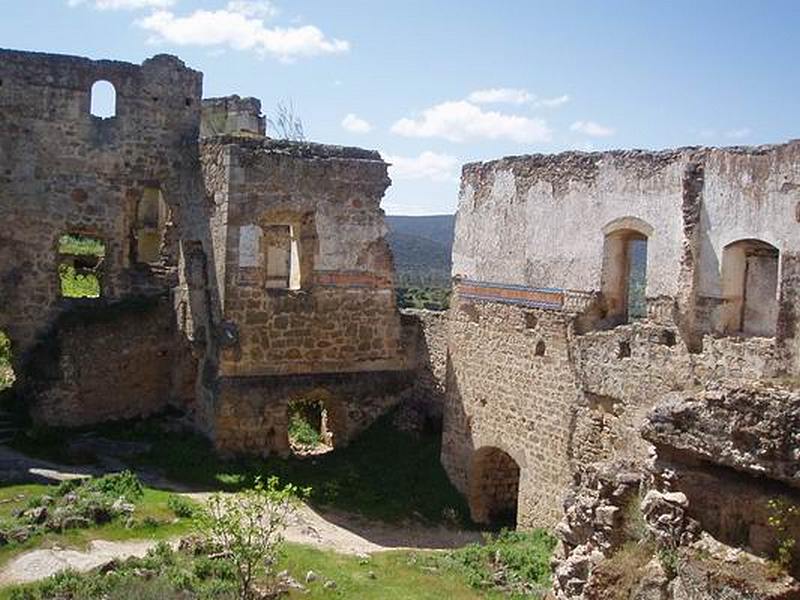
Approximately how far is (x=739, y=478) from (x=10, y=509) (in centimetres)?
1018

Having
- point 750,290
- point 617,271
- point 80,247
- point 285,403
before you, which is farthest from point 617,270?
point 80,247

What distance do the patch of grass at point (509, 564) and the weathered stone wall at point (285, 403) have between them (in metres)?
4.80

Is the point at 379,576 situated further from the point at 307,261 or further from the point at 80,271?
the point at 80,271

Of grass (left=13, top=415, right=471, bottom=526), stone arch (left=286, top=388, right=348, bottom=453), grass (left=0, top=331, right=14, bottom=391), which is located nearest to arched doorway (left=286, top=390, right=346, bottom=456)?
stone arch (left=286, top=388, right=348, bottom=453)

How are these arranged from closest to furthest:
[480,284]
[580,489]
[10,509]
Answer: [580,489] → [10,509] → [480,284]

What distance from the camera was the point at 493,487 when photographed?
1641 centimetres

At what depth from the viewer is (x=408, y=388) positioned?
1873 centimetres

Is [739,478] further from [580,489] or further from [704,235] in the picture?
[704,235]

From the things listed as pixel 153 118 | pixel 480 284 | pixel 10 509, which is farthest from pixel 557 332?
pixel 153 118

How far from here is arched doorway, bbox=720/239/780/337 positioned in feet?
39.5

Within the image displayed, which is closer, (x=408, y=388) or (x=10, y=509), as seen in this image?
(x=10, y=509)

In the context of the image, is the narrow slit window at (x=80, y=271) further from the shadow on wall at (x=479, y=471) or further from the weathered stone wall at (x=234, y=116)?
the shadow on wall at (x=479, y=471)

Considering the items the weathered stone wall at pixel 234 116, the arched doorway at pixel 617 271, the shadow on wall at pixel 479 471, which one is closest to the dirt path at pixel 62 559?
the shadow on wall at pixel 479 471

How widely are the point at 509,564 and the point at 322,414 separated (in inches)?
305
